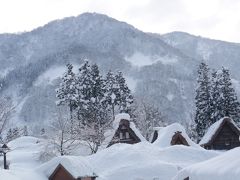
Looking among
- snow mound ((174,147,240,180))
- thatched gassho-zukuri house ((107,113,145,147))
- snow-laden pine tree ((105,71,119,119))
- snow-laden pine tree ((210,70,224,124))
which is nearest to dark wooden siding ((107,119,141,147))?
thatched gassho-zukuri house ((107,113,145,147))

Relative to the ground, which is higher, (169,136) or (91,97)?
(91,97)

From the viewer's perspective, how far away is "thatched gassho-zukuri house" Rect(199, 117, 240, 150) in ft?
227

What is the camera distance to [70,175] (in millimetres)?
43406

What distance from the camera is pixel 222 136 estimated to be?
70.1 metres

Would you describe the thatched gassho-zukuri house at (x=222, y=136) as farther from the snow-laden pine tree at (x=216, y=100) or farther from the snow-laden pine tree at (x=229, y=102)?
the snow-laden pine tree at (x=216, y=100)

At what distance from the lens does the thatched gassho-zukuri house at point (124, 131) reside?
7612 cm

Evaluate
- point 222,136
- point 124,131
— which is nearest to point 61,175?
point 222,136

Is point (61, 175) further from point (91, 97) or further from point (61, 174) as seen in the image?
point (91, 97)

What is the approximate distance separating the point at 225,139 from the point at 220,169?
161 feet

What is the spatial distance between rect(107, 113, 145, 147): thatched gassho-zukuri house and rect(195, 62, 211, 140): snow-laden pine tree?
11.6 metres

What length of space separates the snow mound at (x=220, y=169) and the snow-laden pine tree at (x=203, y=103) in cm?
5636

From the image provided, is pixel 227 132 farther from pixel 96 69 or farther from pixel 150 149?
pixel 96 69

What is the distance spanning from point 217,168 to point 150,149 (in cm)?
3476

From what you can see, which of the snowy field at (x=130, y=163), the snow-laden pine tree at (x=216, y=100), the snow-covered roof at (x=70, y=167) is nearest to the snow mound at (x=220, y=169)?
the snowy field at (x=130, y=163)
